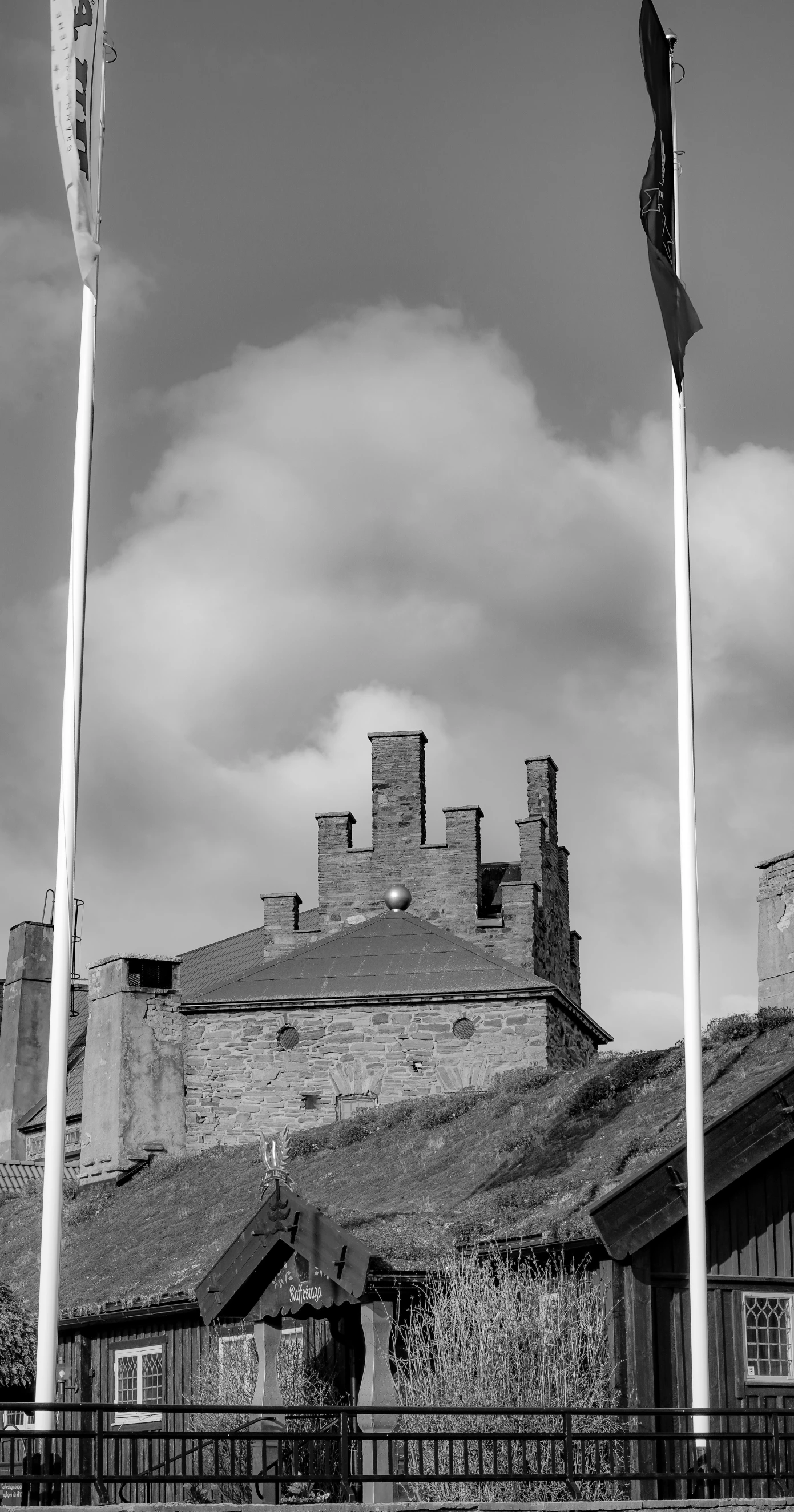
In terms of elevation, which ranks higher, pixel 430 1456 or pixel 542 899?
pixel 542 899

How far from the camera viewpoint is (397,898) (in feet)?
142

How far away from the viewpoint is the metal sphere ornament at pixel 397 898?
4331 cm

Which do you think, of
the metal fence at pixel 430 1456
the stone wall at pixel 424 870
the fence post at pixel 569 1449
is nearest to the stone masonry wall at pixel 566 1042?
the stone wall at pixel 424 870

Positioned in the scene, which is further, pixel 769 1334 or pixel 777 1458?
pixel 769 1334

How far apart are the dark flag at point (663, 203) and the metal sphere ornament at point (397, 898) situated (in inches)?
1057

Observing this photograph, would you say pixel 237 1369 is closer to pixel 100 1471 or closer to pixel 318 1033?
pixel 100 1471

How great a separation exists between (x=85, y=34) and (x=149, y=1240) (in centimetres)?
1609

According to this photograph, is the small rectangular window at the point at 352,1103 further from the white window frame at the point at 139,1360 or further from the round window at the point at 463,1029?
the white window frame at the point at 139,1360

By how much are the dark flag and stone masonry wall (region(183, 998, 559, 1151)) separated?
21.2m

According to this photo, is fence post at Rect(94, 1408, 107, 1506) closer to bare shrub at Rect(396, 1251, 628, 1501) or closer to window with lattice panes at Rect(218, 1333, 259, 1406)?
bare shrub at Rect(396, 1251, 628, 1501)

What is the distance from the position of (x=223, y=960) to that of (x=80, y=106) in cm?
4001

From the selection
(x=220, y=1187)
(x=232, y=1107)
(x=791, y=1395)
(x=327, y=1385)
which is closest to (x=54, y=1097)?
(x=327, y=1385)

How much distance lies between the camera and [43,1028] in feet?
186

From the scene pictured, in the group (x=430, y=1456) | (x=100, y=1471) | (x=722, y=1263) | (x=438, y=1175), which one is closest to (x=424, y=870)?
(x=438, y=1175)
